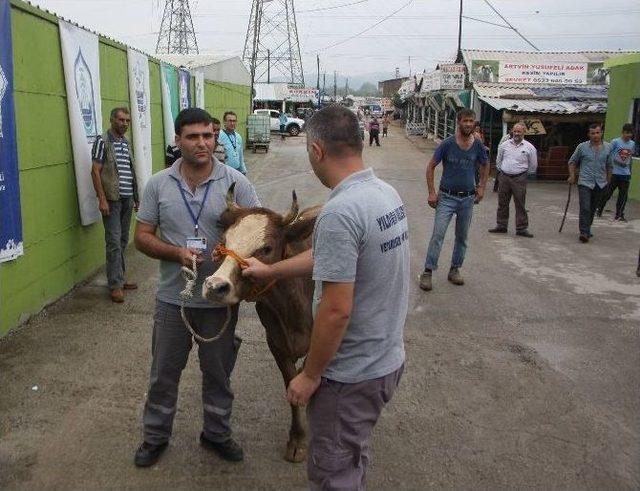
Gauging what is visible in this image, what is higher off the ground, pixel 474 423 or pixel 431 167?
pixel 431 167

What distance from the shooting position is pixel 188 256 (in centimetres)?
299

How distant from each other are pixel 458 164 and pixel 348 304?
5.04m

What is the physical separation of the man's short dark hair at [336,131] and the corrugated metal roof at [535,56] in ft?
A: 85.5

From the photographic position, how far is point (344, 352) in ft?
7.38

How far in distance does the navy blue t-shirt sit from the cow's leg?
154 inches

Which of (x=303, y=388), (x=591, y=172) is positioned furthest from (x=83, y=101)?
(x=591, y=172)

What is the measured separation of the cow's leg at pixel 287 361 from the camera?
3.45m

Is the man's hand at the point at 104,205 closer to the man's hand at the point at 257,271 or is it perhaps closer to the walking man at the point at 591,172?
the man's hand at the point at 257,271

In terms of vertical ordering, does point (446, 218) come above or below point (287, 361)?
above

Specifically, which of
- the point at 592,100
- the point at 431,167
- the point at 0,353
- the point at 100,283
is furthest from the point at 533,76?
the point at 0,353

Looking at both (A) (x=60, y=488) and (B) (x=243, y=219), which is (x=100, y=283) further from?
(B) (x=243, y=219)

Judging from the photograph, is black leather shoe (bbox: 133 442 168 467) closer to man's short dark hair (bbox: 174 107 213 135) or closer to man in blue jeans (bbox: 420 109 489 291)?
man's short dark hair (bbox: 174 107 213 135)

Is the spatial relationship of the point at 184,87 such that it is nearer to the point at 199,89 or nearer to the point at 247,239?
the point at 199,89

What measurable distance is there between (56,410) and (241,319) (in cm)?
213
